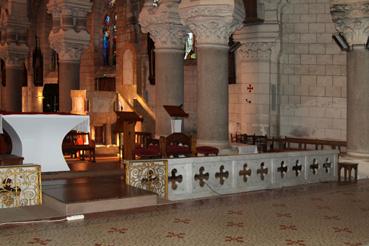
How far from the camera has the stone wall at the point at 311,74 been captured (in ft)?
39.6

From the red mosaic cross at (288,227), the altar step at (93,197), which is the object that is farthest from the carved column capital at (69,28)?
the red mosaic cross at (288,227)

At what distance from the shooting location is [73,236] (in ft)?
15.7

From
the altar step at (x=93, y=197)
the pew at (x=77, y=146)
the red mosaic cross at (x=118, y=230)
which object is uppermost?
the pew at (x=77, y=146)

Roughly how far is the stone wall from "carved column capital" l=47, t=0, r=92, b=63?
5149 millimetres

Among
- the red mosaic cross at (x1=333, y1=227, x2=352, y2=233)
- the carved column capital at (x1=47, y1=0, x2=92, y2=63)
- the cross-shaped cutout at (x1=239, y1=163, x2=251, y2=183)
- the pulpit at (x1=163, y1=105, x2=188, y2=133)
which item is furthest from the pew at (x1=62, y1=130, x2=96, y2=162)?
the red mosaic cross at (x1=333, y1=227, x2=352, y2=233)

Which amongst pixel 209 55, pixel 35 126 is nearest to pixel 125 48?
pixel 209 55

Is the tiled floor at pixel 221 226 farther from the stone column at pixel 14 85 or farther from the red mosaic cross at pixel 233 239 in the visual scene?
the stone column at pixel 14 85

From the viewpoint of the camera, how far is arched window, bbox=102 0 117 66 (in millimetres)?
19359

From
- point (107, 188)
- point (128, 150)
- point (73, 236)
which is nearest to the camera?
point (73, 236)

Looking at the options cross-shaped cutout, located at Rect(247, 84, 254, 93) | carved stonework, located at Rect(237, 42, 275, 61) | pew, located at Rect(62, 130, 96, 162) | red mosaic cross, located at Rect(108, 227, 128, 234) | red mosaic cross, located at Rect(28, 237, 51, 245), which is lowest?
red mosaic cross, located at Rect(108, 227, 128, 234)

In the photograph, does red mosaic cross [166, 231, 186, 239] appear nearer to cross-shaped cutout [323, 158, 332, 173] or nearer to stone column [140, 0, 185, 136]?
cross-shaped cutout [323, 158, 332, 173]

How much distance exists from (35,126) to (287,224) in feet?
13.9

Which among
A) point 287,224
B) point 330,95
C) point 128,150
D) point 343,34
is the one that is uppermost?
point 343,34

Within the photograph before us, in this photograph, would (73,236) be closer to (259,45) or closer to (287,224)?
(287,224)
